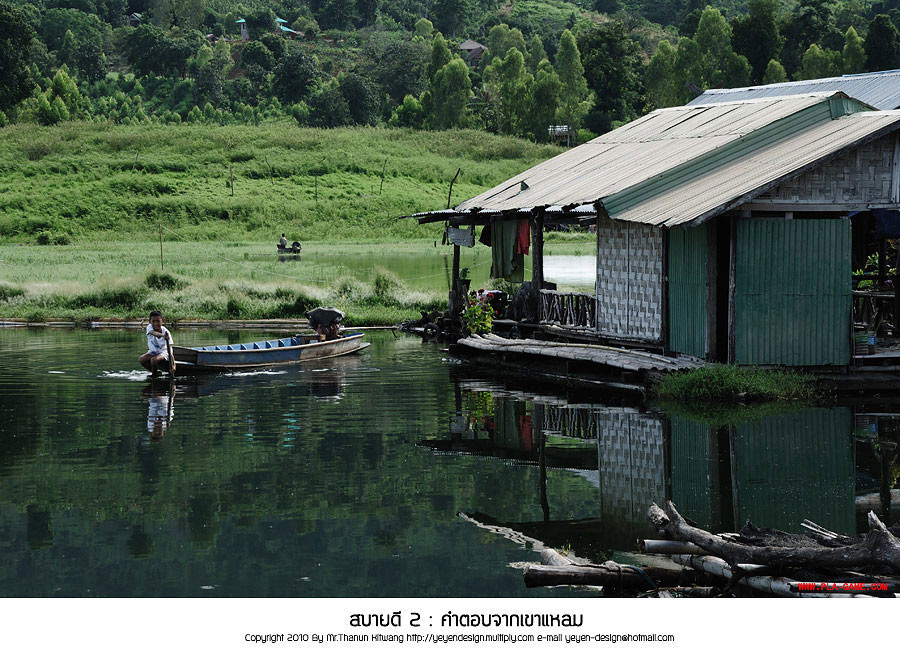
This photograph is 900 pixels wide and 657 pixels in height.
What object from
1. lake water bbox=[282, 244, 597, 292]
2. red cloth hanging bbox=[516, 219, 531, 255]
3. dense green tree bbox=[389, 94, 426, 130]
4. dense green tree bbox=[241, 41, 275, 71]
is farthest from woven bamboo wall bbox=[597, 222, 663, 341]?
dense green tree bbox=[241, 41, 275, 71]

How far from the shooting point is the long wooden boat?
68.9 feet

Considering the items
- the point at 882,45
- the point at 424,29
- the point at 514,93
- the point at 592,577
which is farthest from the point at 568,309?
the point at 424,29

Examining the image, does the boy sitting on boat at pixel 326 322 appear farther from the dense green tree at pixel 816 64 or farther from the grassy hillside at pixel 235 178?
the dense green tree at pixel 816 64

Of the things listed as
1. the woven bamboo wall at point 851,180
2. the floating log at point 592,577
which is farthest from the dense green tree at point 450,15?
the floating log at point 592,577

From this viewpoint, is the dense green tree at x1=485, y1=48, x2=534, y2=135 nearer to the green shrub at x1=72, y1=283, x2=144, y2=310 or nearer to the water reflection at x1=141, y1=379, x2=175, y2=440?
the green shrub at x1=72, y1=283, x2=144, y2=310

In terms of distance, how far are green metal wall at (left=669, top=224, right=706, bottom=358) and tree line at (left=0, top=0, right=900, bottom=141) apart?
46349mm

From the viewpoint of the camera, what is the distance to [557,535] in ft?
35.0

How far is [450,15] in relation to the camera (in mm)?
156875

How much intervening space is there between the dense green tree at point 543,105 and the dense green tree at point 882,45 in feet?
72.3

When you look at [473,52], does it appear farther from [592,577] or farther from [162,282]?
[592,577]

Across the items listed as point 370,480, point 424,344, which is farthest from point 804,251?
point 424,344

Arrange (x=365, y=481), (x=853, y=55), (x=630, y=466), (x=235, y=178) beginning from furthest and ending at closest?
(x=853, y=55)
(x=235, y=178)
(x=630, y=466)
(x=365, y=481)

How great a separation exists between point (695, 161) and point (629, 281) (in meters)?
2.44

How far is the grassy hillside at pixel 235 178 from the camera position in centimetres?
6034
